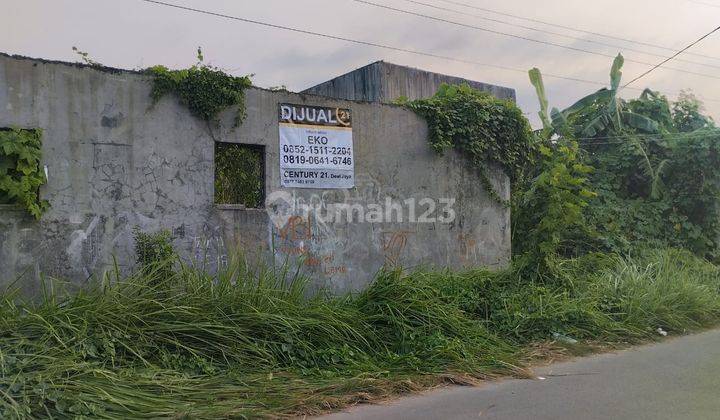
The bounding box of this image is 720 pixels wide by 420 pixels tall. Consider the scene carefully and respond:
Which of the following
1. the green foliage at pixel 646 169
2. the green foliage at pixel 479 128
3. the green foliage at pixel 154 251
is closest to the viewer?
the green foliage at pixel 154 251

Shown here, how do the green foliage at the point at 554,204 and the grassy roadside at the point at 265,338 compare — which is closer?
the grassy roadside at the point at 265,338

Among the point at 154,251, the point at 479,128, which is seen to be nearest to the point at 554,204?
the point at 479,128

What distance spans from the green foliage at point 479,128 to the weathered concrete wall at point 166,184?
0.98 feet

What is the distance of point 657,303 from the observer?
9578 millimetres

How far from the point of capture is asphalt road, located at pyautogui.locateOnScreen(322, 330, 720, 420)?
5.42m

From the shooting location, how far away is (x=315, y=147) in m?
8.95

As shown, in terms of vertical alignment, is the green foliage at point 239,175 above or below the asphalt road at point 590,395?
above

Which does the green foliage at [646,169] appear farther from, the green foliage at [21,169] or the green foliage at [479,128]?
the green foliage at [21,169]

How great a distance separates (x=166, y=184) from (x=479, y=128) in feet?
17.6

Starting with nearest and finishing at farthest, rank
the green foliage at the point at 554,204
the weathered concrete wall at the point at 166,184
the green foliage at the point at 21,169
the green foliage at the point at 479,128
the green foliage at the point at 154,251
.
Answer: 1. the green foliage at the point at 21,169
2. the weathered concrete wall at the point at 166,184
3. the green foliage at the point at 154,251
4. the green foliage at the point at 554,204
5. the green foliage at the point at 479,128

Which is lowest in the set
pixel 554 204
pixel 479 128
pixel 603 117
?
pixel 554 204

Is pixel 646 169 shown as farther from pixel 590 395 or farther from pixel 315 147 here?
pixel 590 395

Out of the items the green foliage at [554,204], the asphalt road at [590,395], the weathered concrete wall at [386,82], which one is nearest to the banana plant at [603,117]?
the weathered concrete wall at [386,82]

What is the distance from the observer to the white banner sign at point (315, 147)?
28.6 ft
